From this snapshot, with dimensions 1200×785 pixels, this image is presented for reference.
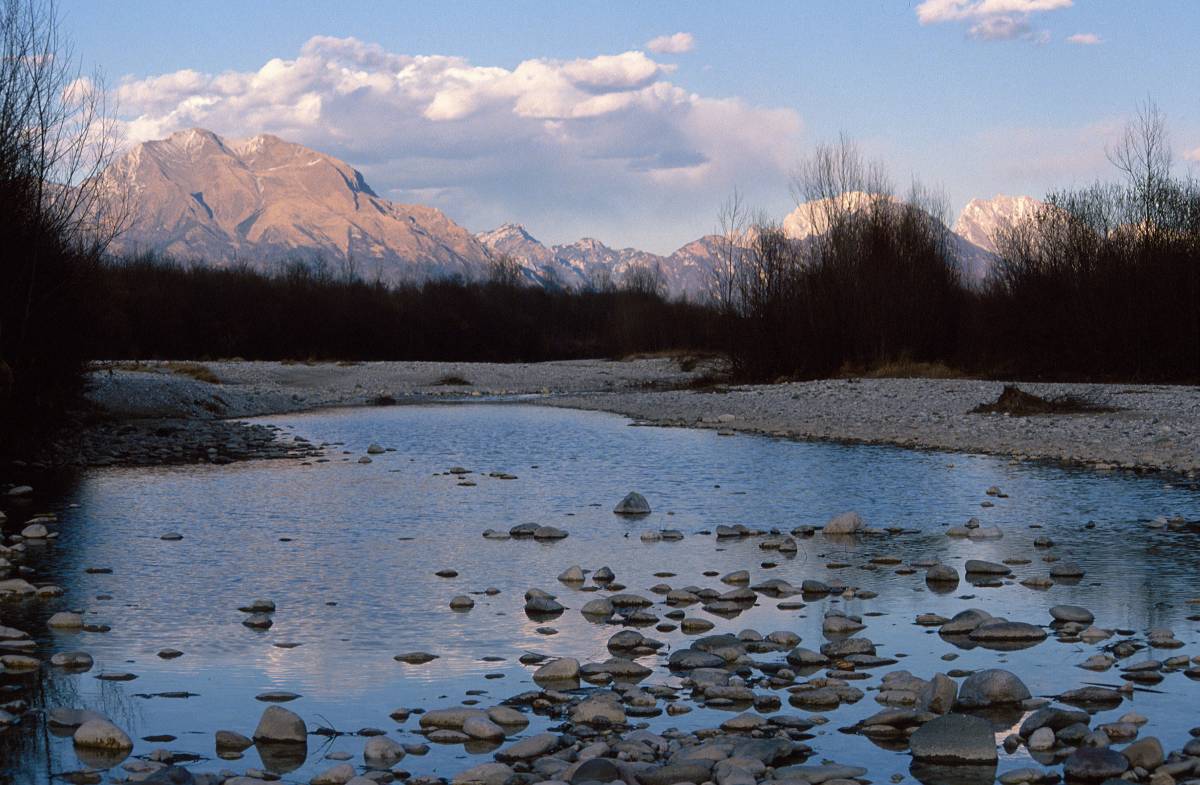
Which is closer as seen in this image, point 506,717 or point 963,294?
point 506,717

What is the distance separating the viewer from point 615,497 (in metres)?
15.0

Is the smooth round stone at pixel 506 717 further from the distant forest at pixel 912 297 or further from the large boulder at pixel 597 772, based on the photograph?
→ the distant forest at pixel 912 297

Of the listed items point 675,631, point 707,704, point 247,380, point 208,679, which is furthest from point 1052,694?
point 247,380

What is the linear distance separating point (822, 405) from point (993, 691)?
2382 centimetres

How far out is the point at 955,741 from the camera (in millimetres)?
5453

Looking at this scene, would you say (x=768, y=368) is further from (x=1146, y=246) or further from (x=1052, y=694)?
(x=1052, y=694)

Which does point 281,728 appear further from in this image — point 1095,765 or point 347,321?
point 347,321

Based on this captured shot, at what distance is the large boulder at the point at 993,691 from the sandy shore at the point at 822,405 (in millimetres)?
12036

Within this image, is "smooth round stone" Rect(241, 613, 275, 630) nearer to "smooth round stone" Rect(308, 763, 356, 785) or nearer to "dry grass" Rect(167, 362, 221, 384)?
"smooth round stone" Rect(308, 763, 356, 785)

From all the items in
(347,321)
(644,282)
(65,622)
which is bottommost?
(65,622)

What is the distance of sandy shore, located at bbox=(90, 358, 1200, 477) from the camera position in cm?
2020

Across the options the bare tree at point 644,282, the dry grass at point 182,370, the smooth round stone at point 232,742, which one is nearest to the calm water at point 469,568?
the smooth round stone at point 232,742

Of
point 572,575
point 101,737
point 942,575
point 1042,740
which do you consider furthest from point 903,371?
point 101,737

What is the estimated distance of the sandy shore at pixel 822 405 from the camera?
20.2 metres
